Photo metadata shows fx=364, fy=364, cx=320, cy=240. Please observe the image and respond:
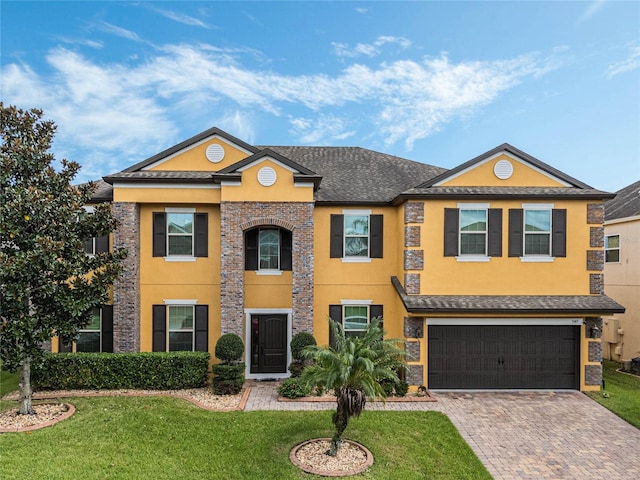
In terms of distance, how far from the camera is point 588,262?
11875 mm

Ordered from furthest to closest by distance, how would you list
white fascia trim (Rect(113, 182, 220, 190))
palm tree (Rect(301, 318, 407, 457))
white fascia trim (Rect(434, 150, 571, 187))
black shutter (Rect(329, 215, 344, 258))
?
black shutter (Rect(329, 215, 344, 258)) < white fascia trim (Rect(113, 182, 220, 190)) < white fascia trim (Rect(434, 150, 571, 187)) < palm tree (Rect(301, 318, 407, 457))

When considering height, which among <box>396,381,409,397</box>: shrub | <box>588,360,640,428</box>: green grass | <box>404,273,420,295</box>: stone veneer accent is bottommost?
<box>588,360,640,428</box>: green grass

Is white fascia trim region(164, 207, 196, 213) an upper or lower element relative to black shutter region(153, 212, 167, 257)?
upper

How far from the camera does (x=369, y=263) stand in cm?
1289

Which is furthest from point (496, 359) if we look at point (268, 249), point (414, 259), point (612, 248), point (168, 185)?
point (168, 185)

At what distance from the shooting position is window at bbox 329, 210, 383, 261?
42.1 ft

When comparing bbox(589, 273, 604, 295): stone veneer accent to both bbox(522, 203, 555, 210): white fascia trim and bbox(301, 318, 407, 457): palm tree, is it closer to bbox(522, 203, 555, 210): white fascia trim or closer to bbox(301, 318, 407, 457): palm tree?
bbox(522, 203, 555, 210): white fascia trim

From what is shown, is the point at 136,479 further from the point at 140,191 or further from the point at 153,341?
the point at 140,191

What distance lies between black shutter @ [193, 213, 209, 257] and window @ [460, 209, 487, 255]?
8.64 meters

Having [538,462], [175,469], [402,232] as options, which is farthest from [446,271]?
[175,469]

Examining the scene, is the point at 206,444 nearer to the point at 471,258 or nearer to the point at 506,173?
the point at 471,258

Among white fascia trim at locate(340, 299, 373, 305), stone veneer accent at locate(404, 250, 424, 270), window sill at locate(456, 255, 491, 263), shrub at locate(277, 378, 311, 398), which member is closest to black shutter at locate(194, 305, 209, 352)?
shrub at locate(277, 378, 311, 398)

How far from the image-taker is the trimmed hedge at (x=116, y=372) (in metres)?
11.1

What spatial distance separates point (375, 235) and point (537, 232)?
525 cm
